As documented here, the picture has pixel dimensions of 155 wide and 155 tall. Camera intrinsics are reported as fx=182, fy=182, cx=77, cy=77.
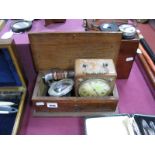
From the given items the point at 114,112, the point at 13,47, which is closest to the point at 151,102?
the point at 114,112

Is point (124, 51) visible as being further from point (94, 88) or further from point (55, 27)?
point (55, 27)

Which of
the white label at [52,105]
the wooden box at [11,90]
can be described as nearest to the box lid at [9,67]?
the wooden box at [11,90]

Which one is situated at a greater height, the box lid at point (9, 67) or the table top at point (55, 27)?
the table top at point (55, 27)

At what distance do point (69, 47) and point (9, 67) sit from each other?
9.9 inches

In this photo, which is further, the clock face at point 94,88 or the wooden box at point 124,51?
the wooden box at point 124,51

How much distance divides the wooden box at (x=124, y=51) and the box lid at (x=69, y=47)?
2.3 inches

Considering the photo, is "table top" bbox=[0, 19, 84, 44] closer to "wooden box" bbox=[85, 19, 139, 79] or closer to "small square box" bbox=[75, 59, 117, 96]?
"wooden box" bbox=[85, 19, 139, 79]

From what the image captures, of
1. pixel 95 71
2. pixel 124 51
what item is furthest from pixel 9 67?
pixel 124 51

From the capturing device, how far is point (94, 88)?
670 mm

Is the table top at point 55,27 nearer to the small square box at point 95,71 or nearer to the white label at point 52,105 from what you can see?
the small square box at point 95,71

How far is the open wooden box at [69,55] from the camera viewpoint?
682 mm

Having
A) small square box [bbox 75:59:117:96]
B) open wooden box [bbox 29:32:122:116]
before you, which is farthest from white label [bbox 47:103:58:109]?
small square box [bbox 75:59:117:96]

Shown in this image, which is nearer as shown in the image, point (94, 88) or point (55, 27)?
point (94, 88)
